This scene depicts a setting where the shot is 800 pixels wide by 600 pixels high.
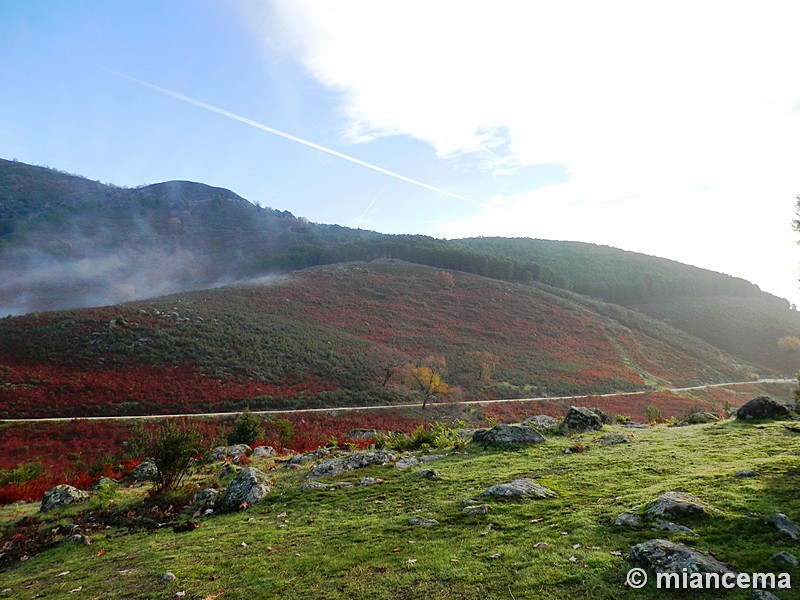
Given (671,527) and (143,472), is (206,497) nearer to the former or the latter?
(143,472)

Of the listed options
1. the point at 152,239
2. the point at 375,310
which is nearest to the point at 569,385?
the point at 375,310

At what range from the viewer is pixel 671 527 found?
Result: 6527mm

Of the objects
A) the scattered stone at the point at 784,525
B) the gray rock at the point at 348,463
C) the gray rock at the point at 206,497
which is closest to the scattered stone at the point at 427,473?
the gray rock at the point at 348,463

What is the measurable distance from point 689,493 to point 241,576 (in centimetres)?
838

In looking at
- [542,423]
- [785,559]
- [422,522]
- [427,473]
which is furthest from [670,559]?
[542,423]

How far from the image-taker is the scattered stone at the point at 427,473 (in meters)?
11.8

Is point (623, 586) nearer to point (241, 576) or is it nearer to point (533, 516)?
point (533, 516)

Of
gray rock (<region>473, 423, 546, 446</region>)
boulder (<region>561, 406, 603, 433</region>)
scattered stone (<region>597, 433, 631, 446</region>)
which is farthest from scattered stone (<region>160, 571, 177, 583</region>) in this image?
boulder (<region>561, 406, 603, 433</region>)

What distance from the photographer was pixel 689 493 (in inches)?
310

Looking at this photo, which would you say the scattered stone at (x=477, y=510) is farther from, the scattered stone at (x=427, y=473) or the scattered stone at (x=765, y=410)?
the scattered stone at (x=765, y=410)

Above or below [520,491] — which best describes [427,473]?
below

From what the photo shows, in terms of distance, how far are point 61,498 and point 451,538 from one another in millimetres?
13042

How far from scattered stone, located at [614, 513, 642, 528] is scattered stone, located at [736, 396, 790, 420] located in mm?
12548

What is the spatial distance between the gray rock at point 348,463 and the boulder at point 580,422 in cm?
747
